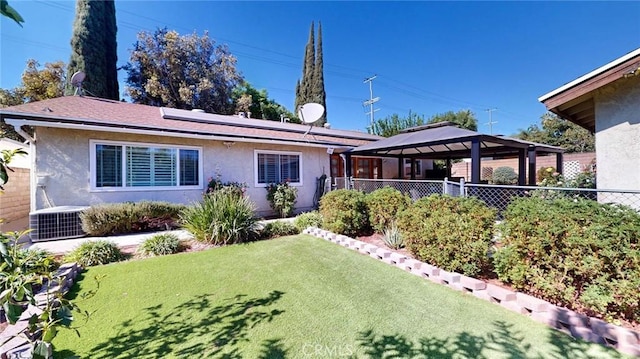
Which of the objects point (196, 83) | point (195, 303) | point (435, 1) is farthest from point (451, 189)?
point (196, 83)

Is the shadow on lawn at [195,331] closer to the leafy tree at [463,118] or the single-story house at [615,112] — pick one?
the single-story house at [615,112]

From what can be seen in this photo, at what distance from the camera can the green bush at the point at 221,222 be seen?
6648 mm

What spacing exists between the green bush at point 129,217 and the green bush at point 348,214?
196 inches

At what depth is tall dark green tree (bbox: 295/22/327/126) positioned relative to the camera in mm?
28969

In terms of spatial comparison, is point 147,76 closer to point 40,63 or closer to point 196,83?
point 196,83

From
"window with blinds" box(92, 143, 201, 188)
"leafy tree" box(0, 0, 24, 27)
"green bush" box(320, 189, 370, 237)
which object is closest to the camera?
"leafy tree" box(0, 0, 24, 27)

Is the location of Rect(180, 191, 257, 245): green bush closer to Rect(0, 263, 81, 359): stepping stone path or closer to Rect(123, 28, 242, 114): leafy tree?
Rect(0, 263, 81, 359): stepping stone path

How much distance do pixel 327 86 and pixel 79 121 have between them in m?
25.1

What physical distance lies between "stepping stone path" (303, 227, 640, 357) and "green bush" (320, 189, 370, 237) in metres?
2.09

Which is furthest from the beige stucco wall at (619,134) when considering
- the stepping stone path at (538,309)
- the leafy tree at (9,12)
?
the leafy tree at (9,12)

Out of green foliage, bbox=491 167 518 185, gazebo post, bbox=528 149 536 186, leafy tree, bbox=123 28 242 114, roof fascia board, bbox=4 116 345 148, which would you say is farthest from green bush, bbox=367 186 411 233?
leafy tree, bbox=123 28 242 114

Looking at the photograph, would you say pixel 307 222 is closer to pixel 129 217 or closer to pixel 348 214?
pixel 348 214

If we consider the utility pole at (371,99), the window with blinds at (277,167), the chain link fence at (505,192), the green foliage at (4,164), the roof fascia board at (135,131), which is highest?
the utility pole at (371,99)

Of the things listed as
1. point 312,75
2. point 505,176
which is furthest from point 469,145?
point 312,75
